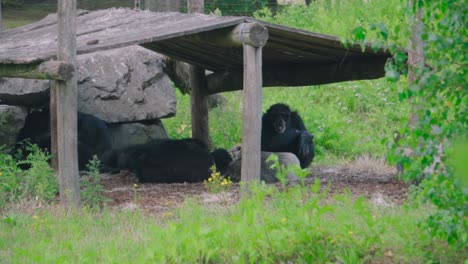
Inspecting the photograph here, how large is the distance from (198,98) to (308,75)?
220 cm

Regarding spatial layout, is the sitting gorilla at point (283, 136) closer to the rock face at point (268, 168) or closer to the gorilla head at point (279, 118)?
the gorilla head at point (279, 118)

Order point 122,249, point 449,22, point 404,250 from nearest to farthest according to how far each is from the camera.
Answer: point 449,22, point 404,250, point 122,249

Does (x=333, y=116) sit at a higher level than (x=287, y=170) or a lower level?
higher

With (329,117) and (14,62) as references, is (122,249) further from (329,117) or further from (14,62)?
(329,117)

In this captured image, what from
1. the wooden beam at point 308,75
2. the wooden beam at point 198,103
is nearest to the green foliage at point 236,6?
the wooden beam at point 198,103

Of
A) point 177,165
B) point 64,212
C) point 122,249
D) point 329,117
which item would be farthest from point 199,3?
point 122,249

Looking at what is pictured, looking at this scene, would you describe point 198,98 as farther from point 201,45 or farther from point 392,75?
point 392,75

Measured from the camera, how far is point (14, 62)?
27.8 ft

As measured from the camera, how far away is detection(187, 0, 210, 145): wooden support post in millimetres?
12445

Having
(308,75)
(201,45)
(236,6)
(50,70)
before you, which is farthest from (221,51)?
(236,6)

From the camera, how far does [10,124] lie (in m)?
12.3

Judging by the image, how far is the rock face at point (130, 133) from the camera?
13.3 m

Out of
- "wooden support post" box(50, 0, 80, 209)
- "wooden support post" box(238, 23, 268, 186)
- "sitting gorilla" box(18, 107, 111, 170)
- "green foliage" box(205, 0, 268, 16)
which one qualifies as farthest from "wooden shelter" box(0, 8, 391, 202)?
"green foliage" box(205, 0, 268, 16)

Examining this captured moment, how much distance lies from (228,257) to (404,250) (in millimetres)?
1269
